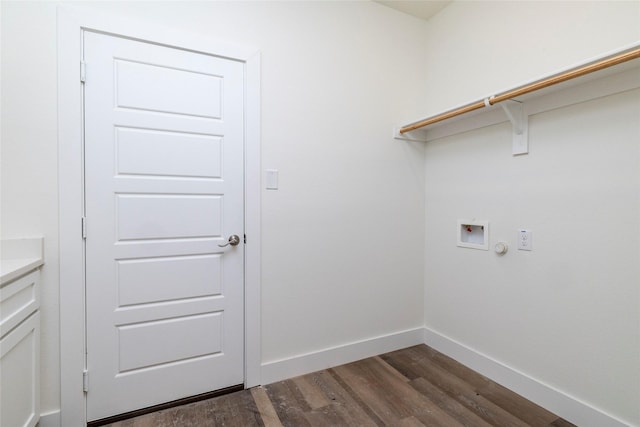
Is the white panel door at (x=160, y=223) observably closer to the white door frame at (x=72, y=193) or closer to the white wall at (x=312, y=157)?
the white door frame at (x=72, y=193)

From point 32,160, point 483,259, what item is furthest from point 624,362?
point 32,160

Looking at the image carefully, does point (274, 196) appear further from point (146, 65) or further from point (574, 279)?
point (574, 279)

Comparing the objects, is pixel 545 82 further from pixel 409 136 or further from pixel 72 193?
pixel 72 193

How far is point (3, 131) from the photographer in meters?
1.40

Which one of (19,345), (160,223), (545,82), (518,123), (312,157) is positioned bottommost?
(19,345)

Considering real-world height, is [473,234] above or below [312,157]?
below

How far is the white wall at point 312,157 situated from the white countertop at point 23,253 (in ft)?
0.14

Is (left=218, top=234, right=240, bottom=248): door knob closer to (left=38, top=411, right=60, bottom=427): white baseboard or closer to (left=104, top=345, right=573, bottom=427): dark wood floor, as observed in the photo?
(left=104, top=345, right=573, bottom=427): dark wood floor

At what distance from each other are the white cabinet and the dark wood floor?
17.7 inches

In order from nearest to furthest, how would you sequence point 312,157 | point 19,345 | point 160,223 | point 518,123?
point 19,345
point 160,223
point 518,123
point 312,157

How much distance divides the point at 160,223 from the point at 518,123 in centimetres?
219

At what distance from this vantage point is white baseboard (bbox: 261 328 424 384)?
1.97 metres

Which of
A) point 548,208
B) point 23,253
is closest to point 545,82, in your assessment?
point 548,208

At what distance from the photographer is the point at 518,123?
179 centimetres
